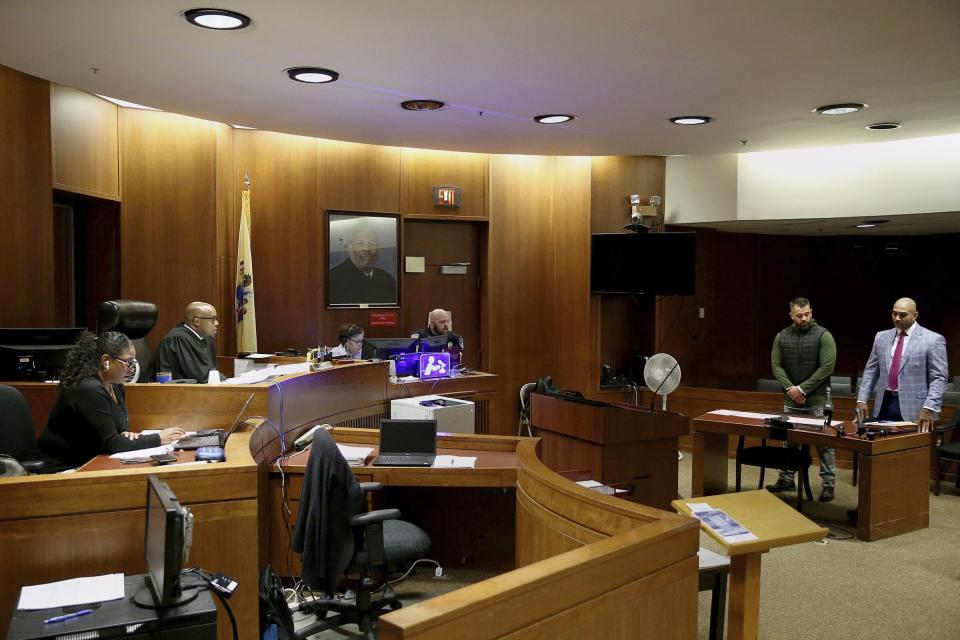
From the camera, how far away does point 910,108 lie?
A: 5.94 meters

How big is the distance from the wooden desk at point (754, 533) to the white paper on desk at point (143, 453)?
221cm

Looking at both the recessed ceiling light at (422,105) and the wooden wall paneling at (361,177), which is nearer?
the recessed ceiling light at (422,105)

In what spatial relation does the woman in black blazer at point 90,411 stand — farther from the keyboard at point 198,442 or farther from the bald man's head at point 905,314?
the bald man's head at point 905,314

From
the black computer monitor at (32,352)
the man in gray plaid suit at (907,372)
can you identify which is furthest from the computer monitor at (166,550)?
the man in gray plaid suit at (907,372)

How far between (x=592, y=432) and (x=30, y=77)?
178 inches

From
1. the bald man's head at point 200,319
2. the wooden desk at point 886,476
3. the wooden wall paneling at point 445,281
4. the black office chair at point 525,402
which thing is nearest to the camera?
the wooden desk at point 886,476

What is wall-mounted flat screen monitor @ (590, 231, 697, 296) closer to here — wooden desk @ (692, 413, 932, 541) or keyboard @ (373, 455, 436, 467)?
wooden desk @ (692, 413, 932, 541)

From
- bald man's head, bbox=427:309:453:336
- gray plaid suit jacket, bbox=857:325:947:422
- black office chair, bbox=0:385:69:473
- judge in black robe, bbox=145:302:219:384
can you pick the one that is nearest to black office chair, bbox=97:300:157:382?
judge in black robe, bbox=145:302:219:384

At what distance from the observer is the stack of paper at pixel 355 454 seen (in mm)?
4238

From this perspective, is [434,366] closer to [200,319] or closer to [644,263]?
[200,319]

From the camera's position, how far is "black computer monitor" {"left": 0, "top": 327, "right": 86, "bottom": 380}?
431 centimetres

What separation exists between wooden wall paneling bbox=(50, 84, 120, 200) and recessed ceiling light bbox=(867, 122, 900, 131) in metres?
6.38

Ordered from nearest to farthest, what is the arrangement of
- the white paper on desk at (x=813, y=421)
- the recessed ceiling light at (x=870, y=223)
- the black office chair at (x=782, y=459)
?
1. the white paper on desk at (x=813, y=421)
2. the black office chair at (x=782, y=459)
3. the recessed ceiling light at (x=870, y=223)

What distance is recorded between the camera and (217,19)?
401 cm
